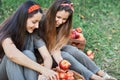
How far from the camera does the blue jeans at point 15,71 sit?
353cm

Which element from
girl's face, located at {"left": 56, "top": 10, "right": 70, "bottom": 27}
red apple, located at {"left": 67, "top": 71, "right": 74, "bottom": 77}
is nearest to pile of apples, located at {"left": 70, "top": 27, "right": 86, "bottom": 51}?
girl's face, located at {"left": 56, "top": 10, "right": 70, "bottom": 27}

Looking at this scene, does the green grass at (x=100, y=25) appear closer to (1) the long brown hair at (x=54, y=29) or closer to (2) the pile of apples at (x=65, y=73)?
(1) the long brown hair at (x=54, y=29)

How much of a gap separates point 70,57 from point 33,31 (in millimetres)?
484

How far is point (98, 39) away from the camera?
5633mm

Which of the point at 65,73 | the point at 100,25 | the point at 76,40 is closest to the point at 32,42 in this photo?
the point at 65,73

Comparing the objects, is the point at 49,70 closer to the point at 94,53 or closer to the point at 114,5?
the point at 94,53

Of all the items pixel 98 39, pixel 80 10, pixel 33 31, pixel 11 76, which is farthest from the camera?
pixel 80 10

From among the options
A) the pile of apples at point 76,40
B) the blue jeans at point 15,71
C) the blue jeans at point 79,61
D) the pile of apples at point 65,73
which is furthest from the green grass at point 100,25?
the blue jeans at point 15,71

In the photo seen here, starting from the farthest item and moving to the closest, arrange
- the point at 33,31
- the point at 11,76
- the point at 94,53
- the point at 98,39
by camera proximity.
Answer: the point at 98,39
the point at 94,53
the point at 33,31
the point at 11,76

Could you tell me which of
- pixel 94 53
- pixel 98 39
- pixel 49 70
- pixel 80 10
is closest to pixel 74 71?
pixel 49 70

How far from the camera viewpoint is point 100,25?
615 centimetres

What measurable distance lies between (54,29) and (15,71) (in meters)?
0.74

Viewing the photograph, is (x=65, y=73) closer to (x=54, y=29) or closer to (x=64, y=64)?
(x=64, y=64)

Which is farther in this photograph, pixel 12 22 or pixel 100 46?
pixel 100 46
